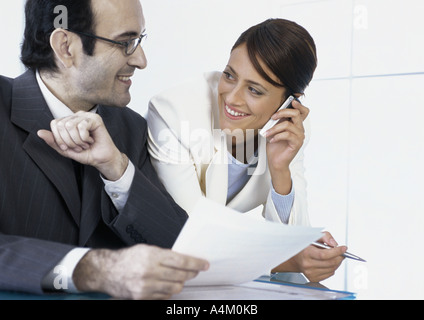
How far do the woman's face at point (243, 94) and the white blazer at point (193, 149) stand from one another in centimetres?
6

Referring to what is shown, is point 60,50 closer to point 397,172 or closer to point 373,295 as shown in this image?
point 397,172

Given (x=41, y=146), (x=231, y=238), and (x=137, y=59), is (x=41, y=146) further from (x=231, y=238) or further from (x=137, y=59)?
(x=231, y=238)

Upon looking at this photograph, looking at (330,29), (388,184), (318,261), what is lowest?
(318,261)

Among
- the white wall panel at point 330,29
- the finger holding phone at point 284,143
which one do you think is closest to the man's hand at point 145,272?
the finger holding phone at point 284,143

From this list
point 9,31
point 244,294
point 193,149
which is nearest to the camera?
point 244,294

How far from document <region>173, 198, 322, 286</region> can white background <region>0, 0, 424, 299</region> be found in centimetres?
325

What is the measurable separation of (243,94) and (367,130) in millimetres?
2342

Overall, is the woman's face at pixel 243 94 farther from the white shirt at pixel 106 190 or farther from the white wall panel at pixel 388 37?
the white wall panel at pixel 388 37

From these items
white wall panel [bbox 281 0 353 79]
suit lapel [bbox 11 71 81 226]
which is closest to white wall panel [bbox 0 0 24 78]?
white wall panel [bbox 281 0 353 79]

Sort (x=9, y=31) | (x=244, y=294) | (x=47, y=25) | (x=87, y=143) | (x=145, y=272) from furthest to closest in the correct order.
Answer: (x=9, y=31) → (x=47, y=25) → (x=87, y=143) → (x=244, y=294) → (x=145, y=272)

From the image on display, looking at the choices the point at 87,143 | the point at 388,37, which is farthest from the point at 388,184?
the point at 87,143

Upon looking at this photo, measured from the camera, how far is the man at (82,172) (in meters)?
0.91

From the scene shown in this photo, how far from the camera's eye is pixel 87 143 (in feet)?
4.47

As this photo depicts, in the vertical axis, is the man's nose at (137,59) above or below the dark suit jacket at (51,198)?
above
